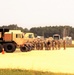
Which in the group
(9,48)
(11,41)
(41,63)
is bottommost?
(41,63)

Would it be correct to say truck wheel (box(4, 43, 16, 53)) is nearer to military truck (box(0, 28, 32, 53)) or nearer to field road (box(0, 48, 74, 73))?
military truck (box(0, 28, 32, 53))

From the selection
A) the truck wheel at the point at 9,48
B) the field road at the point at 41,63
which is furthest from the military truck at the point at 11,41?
the field road at the point at 41,63

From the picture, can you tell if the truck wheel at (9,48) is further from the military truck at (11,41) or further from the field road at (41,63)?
the field road at (41,63)

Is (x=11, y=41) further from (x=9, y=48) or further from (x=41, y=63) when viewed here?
(x=41, y=63)

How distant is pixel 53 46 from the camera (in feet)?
148

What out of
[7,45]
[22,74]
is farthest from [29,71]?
[7,45]

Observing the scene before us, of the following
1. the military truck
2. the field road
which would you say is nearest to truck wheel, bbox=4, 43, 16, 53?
the military truck

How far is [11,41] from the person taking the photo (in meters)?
39.6

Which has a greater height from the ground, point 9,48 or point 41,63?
point 9,48

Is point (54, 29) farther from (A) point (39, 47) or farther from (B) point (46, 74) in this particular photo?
(B) point (46, 74)

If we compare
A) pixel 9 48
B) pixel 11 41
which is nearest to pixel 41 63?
pixel 9 48

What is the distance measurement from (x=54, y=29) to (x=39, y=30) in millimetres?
7650

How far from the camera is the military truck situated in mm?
38562

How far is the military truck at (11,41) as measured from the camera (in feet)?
127
